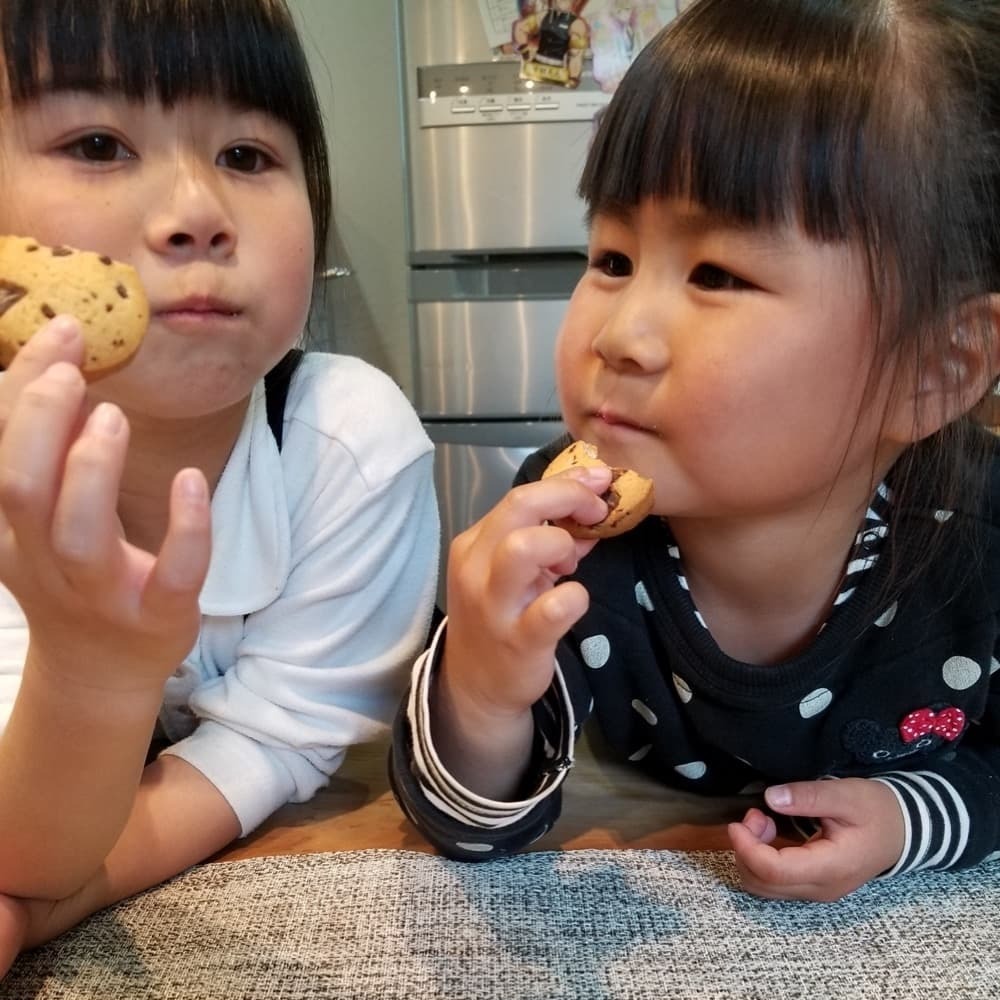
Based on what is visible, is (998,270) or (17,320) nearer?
(17,320)

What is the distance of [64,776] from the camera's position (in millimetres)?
411

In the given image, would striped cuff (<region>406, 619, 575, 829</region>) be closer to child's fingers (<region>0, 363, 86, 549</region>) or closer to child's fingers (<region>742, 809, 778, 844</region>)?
child's fingers (<region>742, 809, 778, 844</region>)

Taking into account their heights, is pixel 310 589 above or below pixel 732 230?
below

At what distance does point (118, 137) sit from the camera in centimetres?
48

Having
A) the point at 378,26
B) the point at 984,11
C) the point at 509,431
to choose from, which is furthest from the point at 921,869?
the point at 378,26

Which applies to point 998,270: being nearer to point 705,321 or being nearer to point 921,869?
point 705,321

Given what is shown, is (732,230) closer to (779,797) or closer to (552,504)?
(552,504)

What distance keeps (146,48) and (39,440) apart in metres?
0.29

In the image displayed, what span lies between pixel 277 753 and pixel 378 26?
Result: 4.97 feet

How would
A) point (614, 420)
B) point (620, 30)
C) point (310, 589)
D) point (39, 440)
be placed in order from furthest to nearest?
point (620, 30) < point (310, 589) < point (614, 420) < point (39, 440)

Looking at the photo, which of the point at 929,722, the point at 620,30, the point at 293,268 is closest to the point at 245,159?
the point at 293,268

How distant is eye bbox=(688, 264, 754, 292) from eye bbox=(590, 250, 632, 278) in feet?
0.15

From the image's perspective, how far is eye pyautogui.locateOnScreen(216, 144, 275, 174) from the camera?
524 mm

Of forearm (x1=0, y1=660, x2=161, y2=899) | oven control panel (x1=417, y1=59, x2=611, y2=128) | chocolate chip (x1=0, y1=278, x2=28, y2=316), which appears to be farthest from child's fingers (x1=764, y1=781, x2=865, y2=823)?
oven control panel (x1=417, y1=59, x2=611, y2=128)
